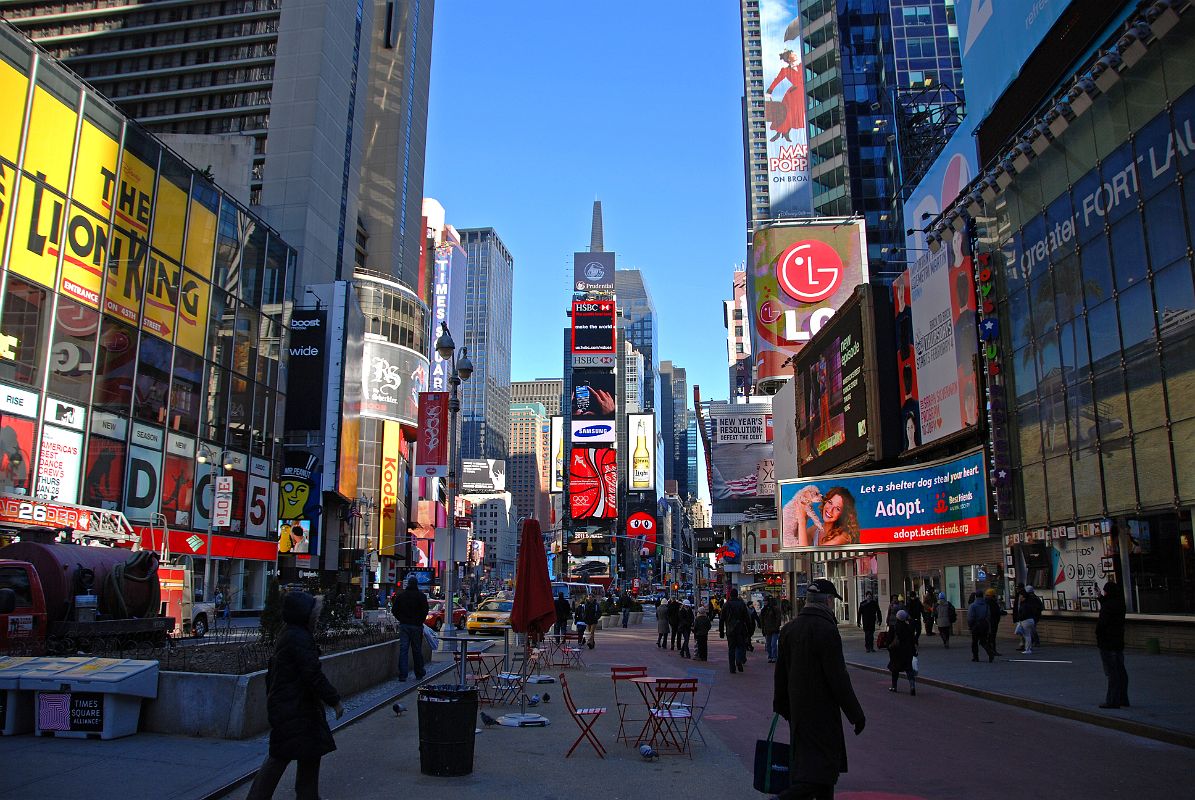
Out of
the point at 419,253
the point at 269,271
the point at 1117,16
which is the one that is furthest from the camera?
the point at 419,253

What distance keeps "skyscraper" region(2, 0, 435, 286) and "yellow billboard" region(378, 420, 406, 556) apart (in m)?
15.7

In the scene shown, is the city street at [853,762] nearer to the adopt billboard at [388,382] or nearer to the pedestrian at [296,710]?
the pedestrian at [296,710]

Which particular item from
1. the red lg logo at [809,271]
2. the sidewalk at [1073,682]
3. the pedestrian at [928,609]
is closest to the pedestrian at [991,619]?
the sidewalk at [1073,682]

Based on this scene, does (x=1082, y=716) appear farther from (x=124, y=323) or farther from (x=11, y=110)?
(x=124, y=323)

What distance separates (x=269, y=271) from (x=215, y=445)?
10.7 meters

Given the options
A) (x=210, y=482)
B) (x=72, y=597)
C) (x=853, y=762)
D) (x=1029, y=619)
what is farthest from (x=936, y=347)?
(x=210, y=482)

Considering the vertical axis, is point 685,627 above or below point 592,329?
below

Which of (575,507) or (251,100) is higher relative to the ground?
(251,100)

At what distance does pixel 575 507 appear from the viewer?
129875 millimetres

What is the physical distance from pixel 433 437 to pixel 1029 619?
56.9ft

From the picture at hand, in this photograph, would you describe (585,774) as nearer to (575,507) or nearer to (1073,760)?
(1073,760)

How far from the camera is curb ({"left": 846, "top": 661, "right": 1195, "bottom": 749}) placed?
1034 centimetres

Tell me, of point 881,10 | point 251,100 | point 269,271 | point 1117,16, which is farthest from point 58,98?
point 881,10

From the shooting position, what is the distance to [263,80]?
3127 inches
